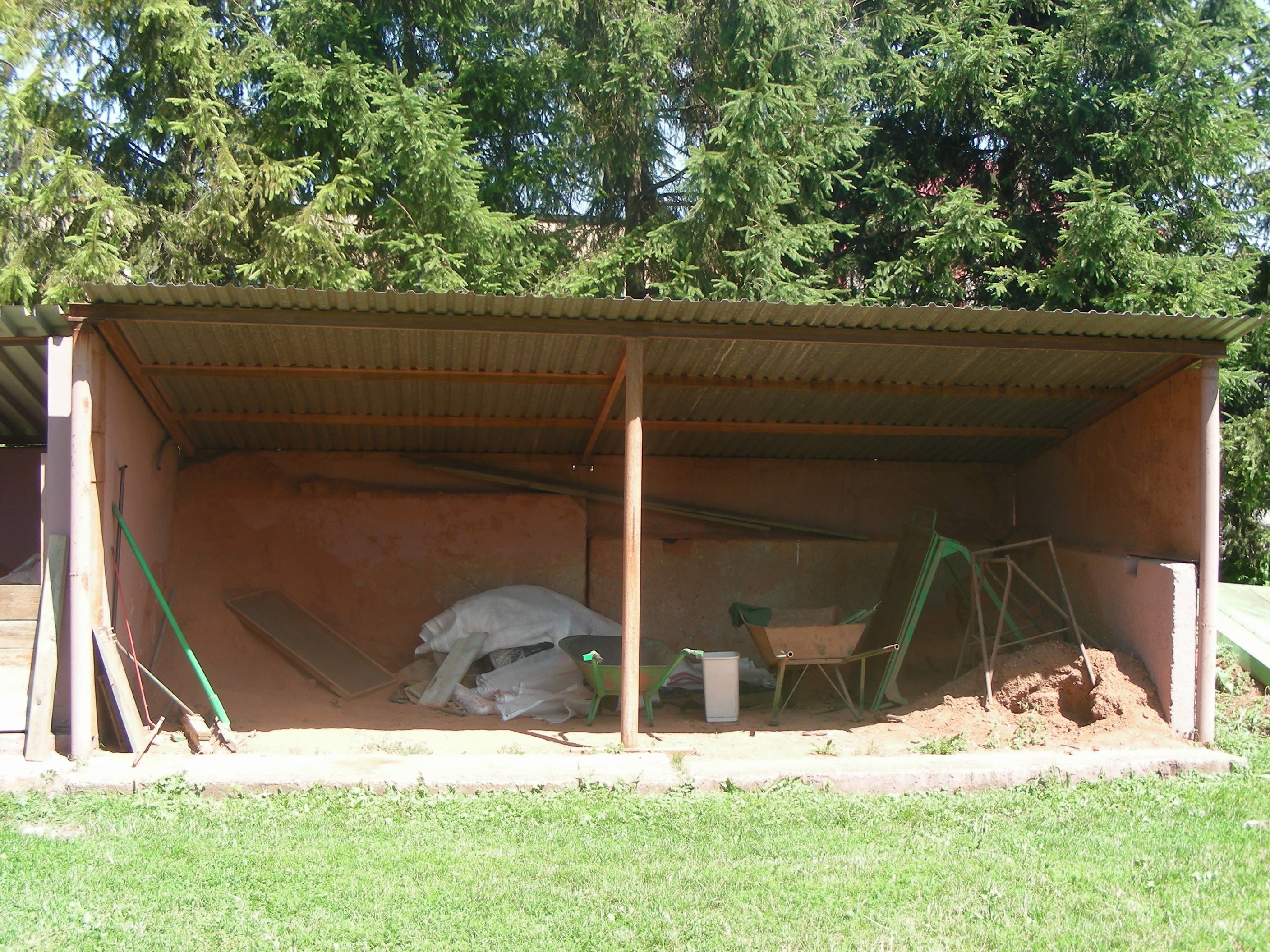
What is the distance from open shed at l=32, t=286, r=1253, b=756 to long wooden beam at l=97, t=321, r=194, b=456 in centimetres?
3

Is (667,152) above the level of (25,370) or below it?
above

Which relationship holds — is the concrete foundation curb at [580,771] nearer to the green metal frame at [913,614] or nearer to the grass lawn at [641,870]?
the grass lawn at [641,870]

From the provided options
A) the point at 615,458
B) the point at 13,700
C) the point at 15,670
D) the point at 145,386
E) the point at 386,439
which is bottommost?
the point at 13,700

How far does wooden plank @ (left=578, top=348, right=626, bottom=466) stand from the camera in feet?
23.9

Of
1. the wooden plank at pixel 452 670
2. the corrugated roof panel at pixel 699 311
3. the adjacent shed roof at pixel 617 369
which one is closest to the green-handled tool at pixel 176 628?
the adjacent shed roof at pixel 617 369

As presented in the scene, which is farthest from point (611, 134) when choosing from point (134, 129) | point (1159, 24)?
point (1159, 24)

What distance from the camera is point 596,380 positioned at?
7.86 m

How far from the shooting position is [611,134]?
13.1m

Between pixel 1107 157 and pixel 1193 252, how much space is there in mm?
1543

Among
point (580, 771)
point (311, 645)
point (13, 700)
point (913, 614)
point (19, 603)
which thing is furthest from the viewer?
point (311, 645)

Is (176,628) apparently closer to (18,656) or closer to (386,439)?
(18,656)

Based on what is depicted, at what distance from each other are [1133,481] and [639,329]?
4375 mm

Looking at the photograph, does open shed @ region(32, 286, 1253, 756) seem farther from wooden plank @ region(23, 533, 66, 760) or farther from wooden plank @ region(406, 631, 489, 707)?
wooden plank @ region(406, 631, 489, 707)

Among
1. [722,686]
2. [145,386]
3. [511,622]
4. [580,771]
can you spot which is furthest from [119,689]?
[722,686]
